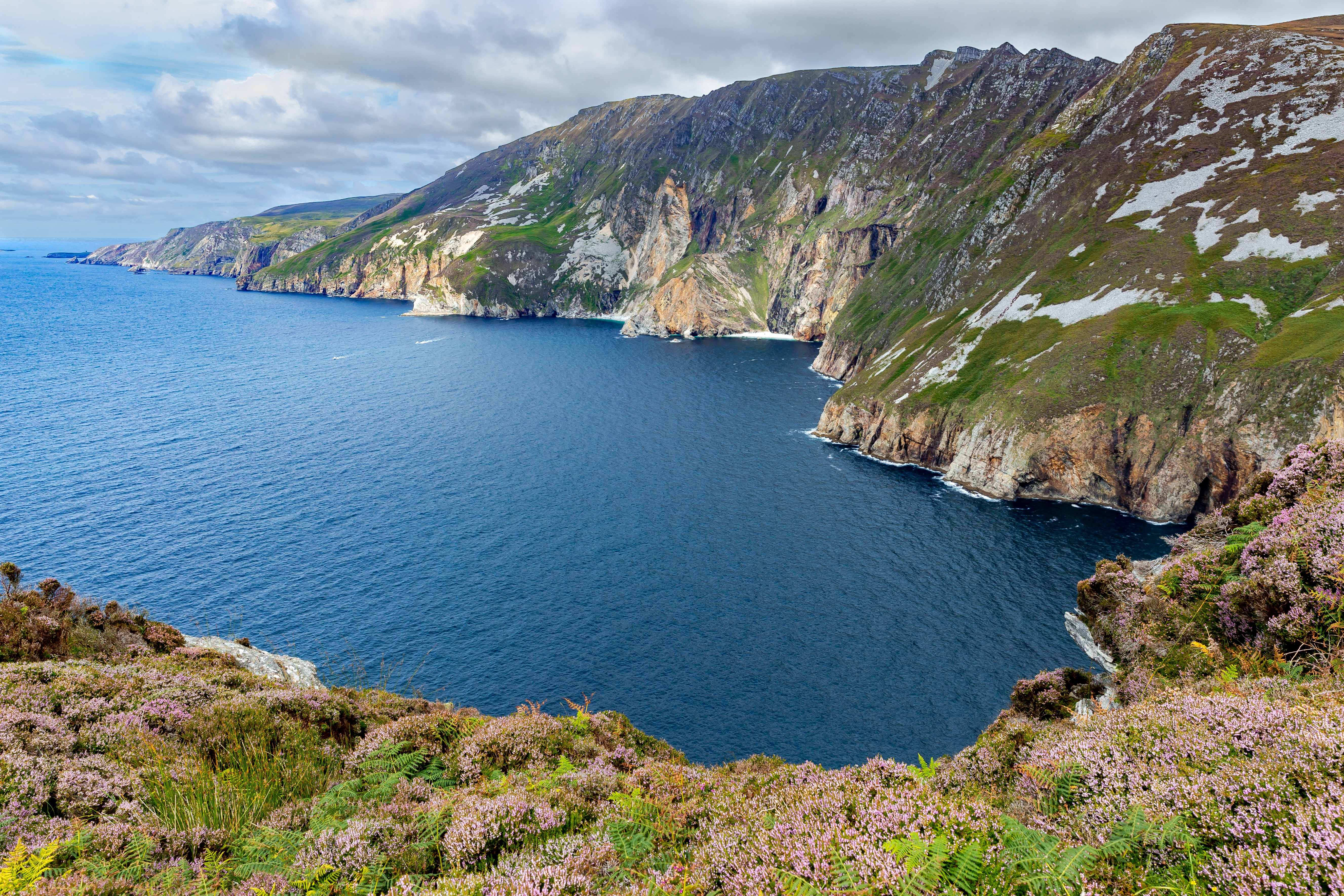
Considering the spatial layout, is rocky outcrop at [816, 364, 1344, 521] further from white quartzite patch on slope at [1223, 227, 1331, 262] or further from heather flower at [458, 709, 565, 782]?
heather flower at [458, 709, 565, 782]

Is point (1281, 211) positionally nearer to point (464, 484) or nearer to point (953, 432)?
point (953, 432)

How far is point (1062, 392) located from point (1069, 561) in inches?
1323

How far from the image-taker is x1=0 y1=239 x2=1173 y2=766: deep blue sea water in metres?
52.8

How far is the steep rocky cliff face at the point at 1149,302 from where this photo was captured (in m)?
83.9

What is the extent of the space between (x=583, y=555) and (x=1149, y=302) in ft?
322

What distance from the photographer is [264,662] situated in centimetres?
3259

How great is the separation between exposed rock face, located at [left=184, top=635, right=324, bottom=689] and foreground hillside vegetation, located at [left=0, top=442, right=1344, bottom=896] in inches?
419

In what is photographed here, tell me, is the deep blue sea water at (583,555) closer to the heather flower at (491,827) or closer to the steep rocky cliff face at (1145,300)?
the steep rocky cliff face at (1145,300)

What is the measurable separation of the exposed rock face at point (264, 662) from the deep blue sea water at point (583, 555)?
7.67 metres

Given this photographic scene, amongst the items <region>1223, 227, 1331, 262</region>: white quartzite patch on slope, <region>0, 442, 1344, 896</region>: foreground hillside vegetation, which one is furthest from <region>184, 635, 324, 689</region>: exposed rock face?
<region>1223, 227, 1331, 262</region>: white quartzite patch on slope

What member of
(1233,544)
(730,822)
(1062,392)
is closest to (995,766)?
(730,822)

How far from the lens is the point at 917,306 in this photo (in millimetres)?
156375

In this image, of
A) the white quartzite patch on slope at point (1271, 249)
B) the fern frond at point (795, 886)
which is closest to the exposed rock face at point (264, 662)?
the fern frond at point (795, 886)

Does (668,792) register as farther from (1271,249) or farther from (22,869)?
(1271,249)
